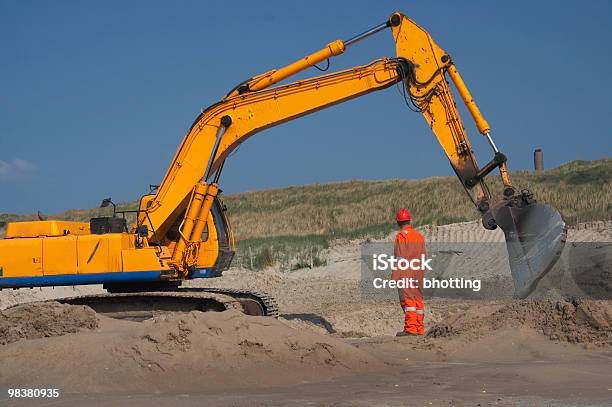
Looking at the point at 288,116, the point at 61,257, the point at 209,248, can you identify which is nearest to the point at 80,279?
the point at 61,257

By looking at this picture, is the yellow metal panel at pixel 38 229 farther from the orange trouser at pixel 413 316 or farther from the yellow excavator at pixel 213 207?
the orange trouser at pixel 413 316

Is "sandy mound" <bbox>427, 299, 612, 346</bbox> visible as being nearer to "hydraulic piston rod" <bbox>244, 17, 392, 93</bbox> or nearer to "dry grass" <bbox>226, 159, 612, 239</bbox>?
"hydraulic piston rod" <bbox>244, 17, 392, 93</bbox>

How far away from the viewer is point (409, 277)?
11.9 meters

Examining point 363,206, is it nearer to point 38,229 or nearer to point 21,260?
point 38,229

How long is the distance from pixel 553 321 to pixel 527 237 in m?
2.25

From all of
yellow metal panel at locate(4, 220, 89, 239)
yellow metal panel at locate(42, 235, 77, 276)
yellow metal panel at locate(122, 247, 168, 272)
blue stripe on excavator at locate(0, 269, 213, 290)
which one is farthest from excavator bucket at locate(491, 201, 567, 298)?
yellow metal panel at locate(4, 220, 89, 239)

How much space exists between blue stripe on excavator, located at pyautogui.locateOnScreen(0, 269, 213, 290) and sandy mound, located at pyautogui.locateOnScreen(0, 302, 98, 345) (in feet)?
6.55

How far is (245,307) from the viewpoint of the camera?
12.7 meters

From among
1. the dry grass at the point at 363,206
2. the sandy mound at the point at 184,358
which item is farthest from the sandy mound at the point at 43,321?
the dry grass at the point at 363,206

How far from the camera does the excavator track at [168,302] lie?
12.4 metres

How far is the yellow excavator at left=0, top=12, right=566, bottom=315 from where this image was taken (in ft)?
40.6

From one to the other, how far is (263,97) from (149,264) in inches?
116

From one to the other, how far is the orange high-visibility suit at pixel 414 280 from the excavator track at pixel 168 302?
6.76 feet

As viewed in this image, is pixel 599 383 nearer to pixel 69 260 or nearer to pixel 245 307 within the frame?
pixel 245 307
